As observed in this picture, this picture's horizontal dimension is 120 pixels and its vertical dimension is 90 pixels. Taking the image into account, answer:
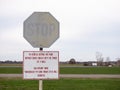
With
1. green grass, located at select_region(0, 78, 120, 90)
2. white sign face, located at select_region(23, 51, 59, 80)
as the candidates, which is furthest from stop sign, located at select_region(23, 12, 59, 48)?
green grass, located at select_region(0, 78, 120, 90)

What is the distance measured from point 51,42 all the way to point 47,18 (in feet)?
1.72

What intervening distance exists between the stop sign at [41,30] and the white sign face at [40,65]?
0.61 ft

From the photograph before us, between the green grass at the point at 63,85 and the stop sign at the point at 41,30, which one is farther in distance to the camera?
the green grass at the point at 63,85

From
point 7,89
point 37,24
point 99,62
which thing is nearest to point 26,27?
point 37,24

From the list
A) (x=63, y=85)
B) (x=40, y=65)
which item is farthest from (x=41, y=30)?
(x=63, y=85)

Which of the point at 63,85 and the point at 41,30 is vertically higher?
the point at 41,30

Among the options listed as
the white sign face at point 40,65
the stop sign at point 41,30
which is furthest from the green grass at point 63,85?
the stop sign at point 41,30

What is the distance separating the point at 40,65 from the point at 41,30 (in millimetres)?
717

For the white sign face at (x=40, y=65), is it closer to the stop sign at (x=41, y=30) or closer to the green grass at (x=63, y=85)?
the stop sign at (x=41, y=30)

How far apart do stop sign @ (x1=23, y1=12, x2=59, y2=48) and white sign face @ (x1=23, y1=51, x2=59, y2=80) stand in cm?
19

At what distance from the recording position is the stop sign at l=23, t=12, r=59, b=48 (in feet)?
20.8

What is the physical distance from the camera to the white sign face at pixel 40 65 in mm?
6430

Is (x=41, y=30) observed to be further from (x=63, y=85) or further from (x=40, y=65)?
(x=63, y=85)

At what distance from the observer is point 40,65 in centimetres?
643
